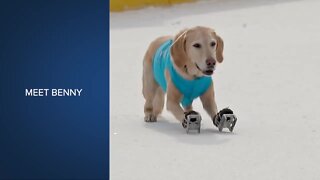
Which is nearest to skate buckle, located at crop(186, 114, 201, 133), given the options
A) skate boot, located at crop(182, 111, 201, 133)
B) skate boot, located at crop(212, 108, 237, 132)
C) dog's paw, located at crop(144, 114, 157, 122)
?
skate boot, located at crop(182, 111, 201, 133)

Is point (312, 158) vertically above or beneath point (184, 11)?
beneath

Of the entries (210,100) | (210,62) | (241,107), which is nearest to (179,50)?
(210,62)

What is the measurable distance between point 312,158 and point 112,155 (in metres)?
0.85

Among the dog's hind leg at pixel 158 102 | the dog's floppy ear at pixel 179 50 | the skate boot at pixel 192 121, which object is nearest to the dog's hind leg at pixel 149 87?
the dog's hind leg at pixel 158 102

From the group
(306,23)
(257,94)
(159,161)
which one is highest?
(306,23)

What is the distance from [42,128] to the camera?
2.83m

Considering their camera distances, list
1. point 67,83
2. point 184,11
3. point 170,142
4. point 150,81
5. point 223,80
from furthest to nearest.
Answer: point 184,11 → point 223,80 → point 150,81 → point 170,142 → point 67,83

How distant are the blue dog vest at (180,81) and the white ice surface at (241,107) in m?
0.17

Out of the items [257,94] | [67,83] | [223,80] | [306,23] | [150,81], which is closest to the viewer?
[67,83]

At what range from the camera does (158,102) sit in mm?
4277

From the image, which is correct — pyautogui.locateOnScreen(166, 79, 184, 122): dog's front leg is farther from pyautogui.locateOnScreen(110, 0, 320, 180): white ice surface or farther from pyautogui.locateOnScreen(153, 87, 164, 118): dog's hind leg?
pyautogui.locateOnScreen(153, 87, 164, 118): dog's hind leg

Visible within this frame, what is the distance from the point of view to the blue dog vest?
398cm

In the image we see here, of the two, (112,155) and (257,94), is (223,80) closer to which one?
(257,94)

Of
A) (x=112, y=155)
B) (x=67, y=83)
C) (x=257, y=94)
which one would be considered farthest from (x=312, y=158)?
(x=257, y=94)
